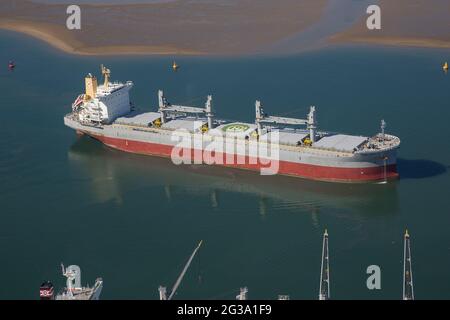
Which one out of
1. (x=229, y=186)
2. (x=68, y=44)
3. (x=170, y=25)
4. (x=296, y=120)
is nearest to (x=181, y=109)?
(x=229, y=186)

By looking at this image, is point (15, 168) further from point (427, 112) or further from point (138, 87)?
point (427, 112)

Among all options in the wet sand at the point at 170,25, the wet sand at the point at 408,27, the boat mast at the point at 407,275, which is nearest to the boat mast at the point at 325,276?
the boat mast at the point at 407,275

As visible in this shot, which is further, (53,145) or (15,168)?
(53,145)

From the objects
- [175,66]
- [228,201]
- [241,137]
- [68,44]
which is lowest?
[228,201]

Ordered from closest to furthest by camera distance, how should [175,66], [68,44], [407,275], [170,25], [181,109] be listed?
[407,275]
[181,109]
[175,66]
[68,44]
[170,25]

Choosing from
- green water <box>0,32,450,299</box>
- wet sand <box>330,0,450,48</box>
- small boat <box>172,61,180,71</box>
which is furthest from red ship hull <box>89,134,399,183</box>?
wet sand <box>330,0,450,48</box>

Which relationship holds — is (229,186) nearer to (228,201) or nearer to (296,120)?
(228,201)

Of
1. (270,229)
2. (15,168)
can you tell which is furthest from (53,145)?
(270,229)
